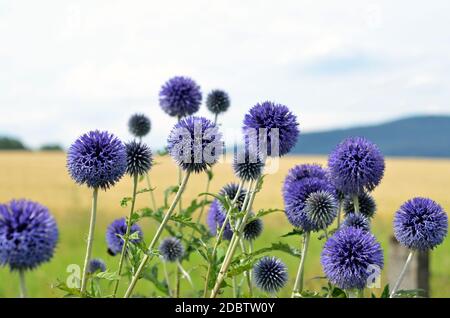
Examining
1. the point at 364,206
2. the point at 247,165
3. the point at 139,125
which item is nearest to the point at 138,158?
the point at 247,165

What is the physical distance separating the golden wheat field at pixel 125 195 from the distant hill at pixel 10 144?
1070 inches

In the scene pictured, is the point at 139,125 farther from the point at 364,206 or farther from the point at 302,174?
the point at 364,206

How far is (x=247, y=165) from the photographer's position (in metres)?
3.67

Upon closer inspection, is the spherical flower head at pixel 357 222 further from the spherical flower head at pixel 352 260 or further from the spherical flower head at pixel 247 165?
the spherical flower head at pixel 247 165

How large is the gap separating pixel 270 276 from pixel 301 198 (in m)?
0.70

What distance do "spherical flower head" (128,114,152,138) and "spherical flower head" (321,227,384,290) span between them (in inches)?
116

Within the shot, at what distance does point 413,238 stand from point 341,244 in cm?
55

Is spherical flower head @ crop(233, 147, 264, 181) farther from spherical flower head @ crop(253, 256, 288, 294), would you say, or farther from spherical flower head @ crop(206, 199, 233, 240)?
spherical flower head @ crop(253, 256, 288, 294)

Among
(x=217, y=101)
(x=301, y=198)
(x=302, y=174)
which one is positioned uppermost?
(x=217, y=101)

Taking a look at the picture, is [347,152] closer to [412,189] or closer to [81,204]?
[81,204]

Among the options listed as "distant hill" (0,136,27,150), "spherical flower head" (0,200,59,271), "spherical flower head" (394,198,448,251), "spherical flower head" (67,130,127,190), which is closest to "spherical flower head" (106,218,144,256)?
"spherical flower head" (67,130,127,190)
